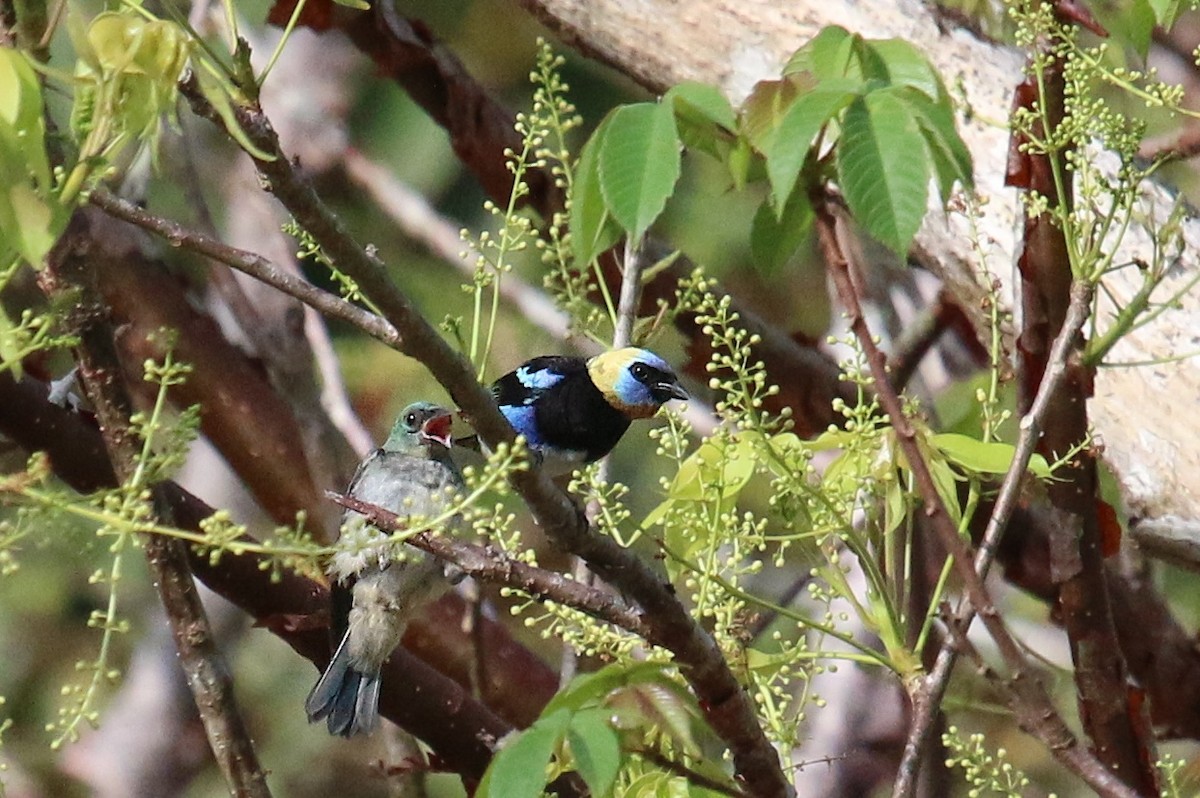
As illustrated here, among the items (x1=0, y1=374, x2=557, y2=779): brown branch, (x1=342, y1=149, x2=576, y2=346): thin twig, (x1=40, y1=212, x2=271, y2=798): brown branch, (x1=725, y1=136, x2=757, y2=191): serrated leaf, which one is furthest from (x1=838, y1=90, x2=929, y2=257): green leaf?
(x1=342, y1=149, x2=576, y2=346): thin twig

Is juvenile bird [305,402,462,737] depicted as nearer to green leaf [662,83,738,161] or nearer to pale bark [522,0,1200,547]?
pale bark [522,0,1200,547]

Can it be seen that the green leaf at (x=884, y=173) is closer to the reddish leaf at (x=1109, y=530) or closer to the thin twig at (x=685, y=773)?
the thin twig at (x=685, y=773)

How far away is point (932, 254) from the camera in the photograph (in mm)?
2768

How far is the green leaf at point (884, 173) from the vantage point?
157 cm

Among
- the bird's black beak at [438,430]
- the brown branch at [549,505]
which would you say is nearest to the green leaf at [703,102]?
the brown branch at [549,505]

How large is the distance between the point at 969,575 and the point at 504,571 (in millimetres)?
435

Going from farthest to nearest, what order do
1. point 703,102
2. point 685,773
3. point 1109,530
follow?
point 1109,530 → point 703,102 → point 685,773

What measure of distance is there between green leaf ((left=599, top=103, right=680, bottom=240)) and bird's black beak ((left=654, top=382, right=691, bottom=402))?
1537 mm

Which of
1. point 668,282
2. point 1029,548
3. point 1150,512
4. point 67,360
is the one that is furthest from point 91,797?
point 1150,512

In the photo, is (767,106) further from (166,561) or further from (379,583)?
(379,583)

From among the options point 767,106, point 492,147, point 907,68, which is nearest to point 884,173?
point 767,106

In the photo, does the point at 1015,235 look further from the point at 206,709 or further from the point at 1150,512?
the point at 206,709

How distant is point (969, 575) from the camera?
57.1 inches

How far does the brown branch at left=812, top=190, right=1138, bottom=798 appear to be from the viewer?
143cm
